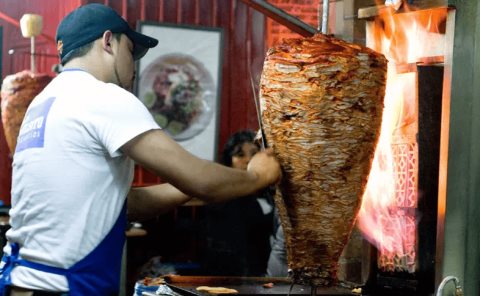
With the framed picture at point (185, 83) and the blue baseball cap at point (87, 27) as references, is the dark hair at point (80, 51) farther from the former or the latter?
the framed picture at point (185, 83)

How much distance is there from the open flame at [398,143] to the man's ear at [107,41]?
109 centimetres

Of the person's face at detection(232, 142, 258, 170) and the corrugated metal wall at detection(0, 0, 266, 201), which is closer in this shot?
the person's face at detection(232, 142, 258, 170)

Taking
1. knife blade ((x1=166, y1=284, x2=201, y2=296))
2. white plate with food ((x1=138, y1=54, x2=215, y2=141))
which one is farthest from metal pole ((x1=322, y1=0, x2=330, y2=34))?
white plate with food ((x1=138, y1=54, x2=215, y2=141))

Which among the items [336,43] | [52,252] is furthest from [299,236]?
[52,252]

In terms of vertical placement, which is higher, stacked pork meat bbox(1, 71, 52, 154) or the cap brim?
the cap brim

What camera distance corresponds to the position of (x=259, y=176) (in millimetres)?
2686

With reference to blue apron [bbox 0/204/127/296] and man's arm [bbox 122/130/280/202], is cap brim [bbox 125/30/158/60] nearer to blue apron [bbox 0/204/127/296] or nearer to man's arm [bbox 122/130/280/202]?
man's arm [bbox 122/130/280/202]

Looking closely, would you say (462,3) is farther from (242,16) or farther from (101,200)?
(242,16)

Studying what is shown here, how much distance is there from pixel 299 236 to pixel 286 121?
0.41 metres

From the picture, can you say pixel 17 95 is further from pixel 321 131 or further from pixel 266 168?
pixel 321 131

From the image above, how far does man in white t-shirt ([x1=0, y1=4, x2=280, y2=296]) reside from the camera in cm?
268

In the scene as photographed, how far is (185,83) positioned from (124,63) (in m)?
5.37

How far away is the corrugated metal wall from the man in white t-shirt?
5.13 meters

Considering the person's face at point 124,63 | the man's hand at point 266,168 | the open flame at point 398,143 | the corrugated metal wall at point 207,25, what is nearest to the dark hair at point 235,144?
the corrugated metal wall at point 207,25
